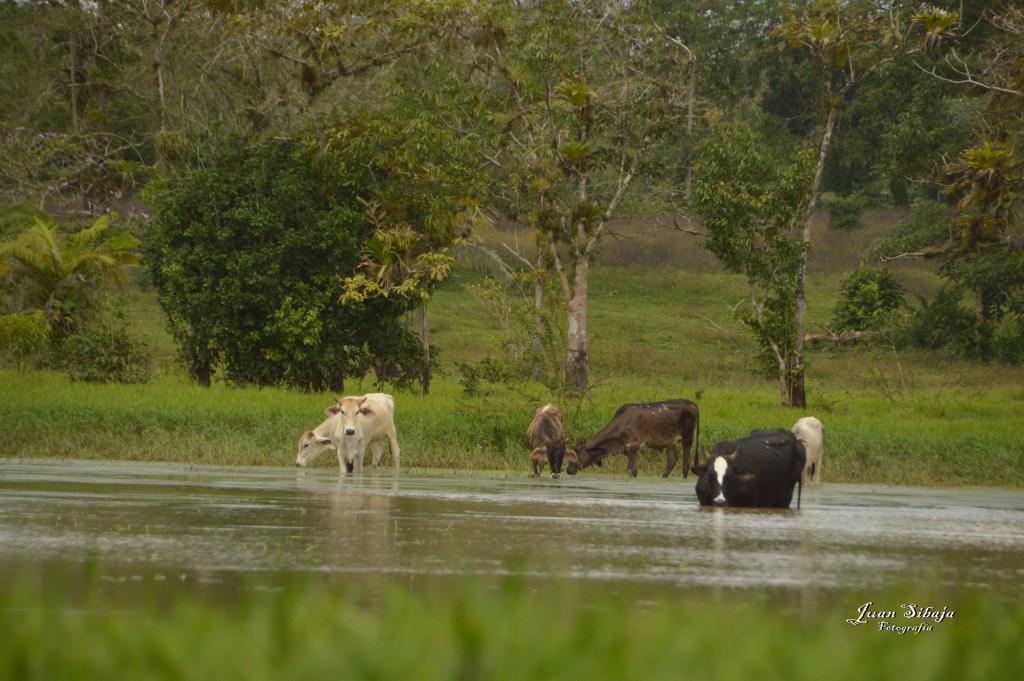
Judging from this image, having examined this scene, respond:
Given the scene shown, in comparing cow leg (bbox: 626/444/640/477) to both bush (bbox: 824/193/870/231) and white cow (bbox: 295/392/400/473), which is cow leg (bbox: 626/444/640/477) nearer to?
white cow (bbox: 295/392/400/473)

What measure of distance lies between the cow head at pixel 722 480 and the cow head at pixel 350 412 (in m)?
5.89

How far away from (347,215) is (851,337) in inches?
448

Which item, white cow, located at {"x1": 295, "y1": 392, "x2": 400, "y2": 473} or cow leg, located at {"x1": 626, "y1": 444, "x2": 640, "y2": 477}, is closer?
white cow, located at {"x1": 295, "y1": 392, "x2": 400, "y2": 473}

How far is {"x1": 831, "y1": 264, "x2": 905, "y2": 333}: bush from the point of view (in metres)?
49.4

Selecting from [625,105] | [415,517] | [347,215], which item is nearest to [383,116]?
[347,215]

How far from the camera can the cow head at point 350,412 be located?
1914 cm

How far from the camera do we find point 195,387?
90.0 feet

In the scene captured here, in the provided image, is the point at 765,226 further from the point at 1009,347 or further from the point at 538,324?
A: the point at 1009,347

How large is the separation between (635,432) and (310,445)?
4615 millimetres

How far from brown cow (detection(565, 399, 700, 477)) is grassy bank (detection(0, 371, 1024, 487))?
1.26 m

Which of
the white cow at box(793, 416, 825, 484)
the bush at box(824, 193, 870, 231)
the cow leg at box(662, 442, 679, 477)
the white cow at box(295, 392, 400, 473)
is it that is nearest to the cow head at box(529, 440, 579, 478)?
the cow leg at box(662, 442, 679, 477)

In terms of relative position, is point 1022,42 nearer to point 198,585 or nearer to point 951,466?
point 951,466

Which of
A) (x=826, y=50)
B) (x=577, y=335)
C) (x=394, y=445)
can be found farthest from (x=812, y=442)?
(x=826, y=50)

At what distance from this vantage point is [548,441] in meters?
19.9
